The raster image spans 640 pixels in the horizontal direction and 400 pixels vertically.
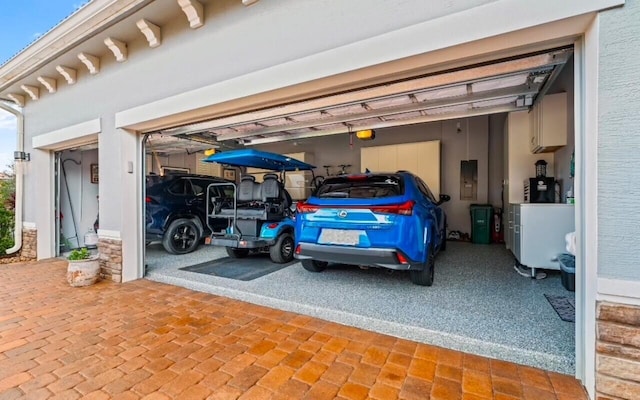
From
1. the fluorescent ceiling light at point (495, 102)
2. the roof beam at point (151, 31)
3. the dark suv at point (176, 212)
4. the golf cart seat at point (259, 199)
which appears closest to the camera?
the roof beam at point (151, 31)

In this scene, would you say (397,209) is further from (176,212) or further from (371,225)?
(176,212)

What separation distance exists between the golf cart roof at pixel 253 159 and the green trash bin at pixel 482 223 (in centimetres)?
406

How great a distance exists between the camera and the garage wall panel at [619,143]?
5.10 ft

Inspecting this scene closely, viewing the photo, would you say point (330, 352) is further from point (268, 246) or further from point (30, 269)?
point (30, 269)

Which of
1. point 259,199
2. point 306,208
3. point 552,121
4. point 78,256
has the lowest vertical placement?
point 78,256

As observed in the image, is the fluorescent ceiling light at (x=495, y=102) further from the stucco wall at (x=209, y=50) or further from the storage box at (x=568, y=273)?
the stucco wall at (x=209, y=50)

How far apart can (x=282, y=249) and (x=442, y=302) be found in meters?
2.70

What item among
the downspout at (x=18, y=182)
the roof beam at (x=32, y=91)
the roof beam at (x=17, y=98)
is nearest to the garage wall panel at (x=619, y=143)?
the roof beam at (x=32, y=91)

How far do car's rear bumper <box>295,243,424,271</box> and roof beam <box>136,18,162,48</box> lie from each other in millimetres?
3174

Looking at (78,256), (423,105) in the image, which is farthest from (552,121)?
(78,256)

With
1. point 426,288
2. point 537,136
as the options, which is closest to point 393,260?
point 426,288

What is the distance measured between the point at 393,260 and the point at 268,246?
2.40 m

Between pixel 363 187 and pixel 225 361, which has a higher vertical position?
pixel 363 187

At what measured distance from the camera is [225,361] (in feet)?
6.95
